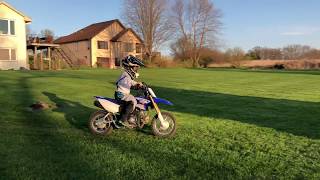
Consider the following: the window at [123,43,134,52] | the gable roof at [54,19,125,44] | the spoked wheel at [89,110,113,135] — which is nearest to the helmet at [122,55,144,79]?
the spoked wheel at [89,110,113,135]

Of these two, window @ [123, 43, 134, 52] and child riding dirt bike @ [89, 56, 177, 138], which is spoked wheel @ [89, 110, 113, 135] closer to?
child riding dirt bike @ [89, 56, 177, 138]

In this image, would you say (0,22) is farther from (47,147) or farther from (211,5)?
(211,5)

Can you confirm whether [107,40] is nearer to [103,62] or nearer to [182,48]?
[103,62]

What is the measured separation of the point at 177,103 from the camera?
1303cm

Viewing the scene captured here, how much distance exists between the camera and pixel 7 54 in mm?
39750

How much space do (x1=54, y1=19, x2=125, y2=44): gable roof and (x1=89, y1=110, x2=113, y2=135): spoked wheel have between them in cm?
5579

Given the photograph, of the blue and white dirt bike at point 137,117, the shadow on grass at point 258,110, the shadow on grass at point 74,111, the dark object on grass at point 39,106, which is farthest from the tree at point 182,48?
the blue and white dirt bike at point 137,117

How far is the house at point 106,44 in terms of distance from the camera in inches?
2459

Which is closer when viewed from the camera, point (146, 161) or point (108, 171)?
point (108, 171)

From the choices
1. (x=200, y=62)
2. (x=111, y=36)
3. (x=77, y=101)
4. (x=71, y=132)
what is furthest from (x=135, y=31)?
(x=71, y=132)

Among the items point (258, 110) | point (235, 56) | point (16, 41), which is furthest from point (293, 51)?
point (258, 110)

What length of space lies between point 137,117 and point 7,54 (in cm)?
3558

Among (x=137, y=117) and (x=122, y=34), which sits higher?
(x=122, y=34)

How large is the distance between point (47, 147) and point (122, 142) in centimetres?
132
